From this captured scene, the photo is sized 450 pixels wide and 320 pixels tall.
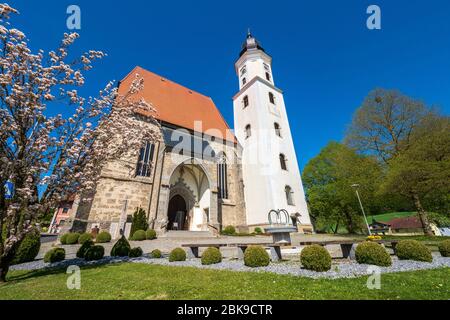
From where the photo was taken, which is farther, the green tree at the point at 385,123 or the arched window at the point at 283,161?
the arched window at the point at 283,161

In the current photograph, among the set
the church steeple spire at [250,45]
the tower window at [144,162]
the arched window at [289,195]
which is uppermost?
the church steeple spire at [250,45]

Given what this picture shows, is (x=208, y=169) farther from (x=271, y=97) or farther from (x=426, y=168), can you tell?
(x=426, y=168)

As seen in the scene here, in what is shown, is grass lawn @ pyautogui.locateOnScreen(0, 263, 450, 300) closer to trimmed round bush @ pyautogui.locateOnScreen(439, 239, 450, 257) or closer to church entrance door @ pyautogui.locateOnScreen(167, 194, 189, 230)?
trimmed round bush @ pyautogui.locateOnScreen(439, 239, 450, 257)

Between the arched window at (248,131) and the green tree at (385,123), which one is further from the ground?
the arched window at (248,131)

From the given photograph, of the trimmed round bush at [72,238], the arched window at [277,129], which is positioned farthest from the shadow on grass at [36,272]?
the arched window at [277,129]

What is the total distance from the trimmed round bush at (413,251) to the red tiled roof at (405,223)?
43.2 m

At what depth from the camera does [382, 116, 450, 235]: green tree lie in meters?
11.0

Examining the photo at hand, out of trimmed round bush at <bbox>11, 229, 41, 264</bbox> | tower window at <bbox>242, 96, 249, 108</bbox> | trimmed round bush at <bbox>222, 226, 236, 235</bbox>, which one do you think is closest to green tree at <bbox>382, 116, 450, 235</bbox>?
trimmed round bush at <bbox>222, 226, 236, 235</bbox>

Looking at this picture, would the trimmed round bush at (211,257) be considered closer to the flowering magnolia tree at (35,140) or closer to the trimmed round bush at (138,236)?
the flowering magnolia tree at (35,140)

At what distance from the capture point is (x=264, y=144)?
21.5 metres

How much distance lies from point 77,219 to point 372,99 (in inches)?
923

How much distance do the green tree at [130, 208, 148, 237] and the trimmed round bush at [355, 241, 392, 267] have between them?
39.6 ft

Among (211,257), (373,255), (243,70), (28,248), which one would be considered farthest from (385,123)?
(28,248)

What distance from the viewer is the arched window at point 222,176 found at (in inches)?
789
